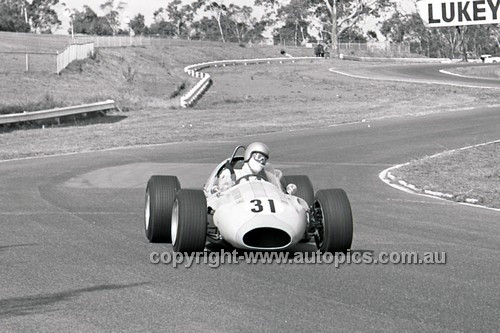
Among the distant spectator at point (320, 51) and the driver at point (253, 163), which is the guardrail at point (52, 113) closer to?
the driver at point (253, 163)

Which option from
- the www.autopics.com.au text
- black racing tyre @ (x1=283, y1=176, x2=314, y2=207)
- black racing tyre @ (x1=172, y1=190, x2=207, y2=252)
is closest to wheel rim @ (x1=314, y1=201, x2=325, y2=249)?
the www.autopics.com.au text

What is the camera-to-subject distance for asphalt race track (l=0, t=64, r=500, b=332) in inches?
288

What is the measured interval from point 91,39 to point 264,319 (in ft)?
225

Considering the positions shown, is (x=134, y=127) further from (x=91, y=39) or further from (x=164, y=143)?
(x=91, y=39)

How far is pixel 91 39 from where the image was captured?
73.9 m

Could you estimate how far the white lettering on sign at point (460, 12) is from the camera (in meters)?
14.6

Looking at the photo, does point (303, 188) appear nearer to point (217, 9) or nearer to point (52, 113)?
point (52, 113)

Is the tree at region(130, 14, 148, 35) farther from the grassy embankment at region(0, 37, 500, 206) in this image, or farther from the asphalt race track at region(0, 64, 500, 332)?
the asphalt race track at region(0, 64, 500, 332)

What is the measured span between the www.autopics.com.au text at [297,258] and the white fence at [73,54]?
1681 inches

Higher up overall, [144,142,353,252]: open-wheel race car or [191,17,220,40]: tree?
[191,17,220,40]: tree

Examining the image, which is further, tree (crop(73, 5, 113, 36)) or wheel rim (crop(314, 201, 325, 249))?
tree (crop(73, 5, 113, 36))

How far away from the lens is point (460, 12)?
1476cm

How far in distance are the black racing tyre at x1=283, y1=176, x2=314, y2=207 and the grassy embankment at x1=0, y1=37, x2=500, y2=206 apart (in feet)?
23.8

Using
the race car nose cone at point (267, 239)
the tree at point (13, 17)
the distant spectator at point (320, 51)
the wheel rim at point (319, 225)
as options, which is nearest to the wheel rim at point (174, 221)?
the race car nose cone at point (267, 239)
